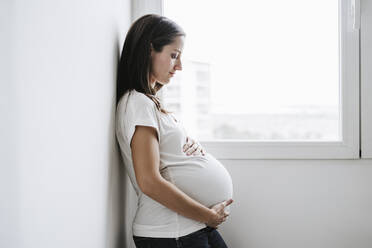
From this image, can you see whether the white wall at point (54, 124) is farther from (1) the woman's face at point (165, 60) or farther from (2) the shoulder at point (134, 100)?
(1) the woman's face at point (165, 60)

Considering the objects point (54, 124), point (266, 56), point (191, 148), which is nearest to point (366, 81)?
point (266, 56)

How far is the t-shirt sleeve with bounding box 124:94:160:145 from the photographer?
1.09 m

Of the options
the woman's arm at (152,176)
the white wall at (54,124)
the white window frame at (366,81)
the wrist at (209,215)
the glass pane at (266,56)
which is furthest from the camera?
the glass pane at (266,56)

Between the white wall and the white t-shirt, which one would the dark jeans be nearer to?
the white t-shirt

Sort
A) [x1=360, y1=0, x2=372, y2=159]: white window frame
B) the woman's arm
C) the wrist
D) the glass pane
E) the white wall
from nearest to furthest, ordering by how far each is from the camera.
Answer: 1. the white wall
2. the woman's arm
3. the wrist
4. [x1=360, y1=0, x2=372, y2=159]: white window frame
5. the glass pane

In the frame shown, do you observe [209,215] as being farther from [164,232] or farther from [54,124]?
[54,124]

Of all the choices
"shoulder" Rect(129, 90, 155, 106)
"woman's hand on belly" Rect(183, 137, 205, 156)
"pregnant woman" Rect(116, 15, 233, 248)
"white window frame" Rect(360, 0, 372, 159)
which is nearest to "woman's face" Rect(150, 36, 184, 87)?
"pregnant woman" Rect(116, 15, 233, 248)

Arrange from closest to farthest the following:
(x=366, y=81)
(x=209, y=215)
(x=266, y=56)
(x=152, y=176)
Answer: (x=152, y=176) < (x=209, y=215) < (x=366, y=81) < (x=266, y=56)

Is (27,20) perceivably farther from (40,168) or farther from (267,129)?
(267,129)

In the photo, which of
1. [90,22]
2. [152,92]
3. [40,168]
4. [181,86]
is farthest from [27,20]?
[181,86]

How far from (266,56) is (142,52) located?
0.76 m

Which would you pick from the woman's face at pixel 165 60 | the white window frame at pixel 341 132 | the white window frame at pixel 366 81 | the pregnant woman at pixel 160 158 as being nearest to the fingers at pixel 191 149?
the pregnant woman at pixel 160 158

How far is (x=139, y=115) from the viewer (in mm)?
1108

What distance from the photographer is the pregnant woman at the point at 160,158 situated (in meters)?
1.10
